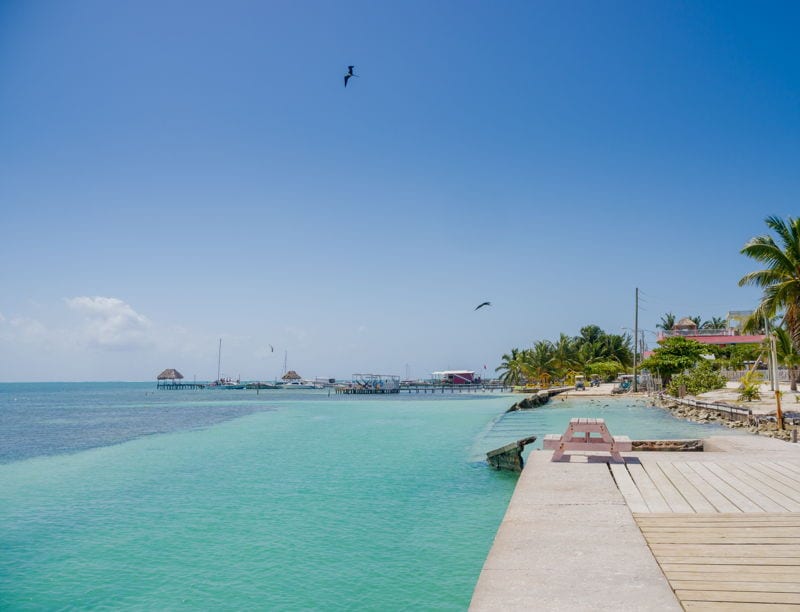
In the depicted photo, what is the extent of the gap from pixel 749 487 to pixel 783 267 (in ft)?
53.2

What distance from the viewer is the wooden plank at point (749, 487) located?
5776mm

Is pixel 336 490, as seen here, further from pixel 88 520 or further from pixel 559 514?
pixel 559 514

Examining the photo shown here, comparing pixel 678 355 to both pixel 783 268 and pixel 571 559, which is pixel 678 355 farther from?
pixel 571 559

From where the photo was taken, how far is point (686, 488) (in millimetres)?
6793

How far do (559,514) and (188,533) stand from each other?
7614 mm

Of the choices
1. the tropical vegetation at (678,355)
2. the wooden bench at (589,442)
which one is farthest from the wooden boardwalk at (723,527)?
the tropical vegetation at (678,355)

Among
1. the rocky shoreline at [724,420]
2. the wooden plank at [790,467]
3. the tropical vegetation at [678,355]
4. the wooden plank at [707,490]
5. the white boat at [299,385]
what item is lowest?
the white boat at [299,385]

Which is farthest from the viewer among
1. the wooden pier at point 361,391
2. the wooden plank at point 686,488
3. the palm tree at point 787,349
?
the wooden pier at point 361,391

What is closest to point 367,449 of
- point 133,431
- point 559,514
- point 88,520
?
point 88,520

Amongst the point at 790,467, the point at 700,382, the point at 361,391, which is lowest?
the point at 361,391

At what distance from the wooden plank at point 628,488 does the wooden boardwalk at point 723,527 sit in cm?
1


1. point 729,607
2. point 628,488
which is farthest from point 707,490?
point 729,607

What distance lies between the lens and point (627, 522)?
534 centimetres

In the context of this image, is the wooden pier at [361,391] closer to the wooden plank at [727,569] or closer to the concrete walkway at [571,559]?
the concrete walkway at [571,559]
